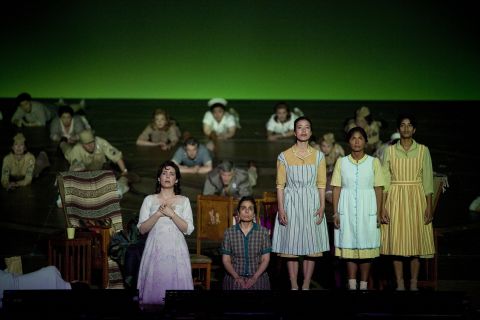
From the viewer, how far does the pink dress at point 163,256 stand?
232 inches

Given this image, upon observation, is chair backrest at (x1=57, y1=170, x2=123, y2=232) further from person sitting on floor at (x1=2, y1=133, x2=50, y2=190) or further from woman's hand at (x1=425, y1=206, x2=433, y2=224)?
person sitting on floor at (x1=2, y1=133, x2=50, y2=190)

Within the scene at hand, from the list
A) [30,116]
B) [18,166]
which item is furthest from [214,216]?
[30,116]

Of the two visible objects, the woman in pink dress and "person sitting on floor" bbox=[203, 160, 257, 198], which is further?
"person sitting on floor" bbox=[203, 160, 257, 198]

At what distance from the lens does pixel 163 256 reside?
590 centimetres

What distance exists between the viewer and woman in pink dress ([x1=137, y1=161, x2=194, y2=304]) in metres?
5.89

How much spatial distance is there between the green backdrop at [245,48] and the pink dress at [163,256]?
12.4 meters

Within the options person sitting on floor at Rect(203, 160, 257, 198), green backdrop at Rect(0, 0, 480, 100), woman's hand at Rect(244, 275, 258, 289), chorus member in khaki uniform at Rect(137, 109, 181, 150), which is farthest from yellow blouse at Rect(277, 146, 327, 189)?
green backdrop at Rect(0, 0, 480, 100)

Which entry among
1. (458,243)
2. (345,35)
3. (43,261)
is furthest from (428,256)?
(345,35)

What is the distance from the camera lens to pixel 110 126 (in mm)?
15438

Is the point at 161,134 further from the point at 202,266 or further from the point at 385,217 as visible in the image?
the point at 385,217

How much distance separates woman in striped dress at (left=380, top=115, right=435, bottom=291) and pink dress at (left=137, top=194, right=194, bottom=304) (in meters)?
1.39

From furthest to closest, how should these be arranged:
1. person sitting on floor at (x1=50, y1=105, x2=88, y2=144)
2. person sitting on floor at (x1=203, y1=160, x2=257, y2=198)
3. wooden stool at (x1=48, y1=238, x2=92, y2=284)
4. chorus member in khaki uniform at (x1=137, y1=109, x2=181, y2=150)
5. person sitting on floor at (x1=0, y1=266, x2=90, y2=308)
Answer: chorus member in khaki uniform at (x1=137, y1=109, x2=181, y2=150)
person sitting on floor at (x1=50, y1=105, x2=88, y2=144)
person sitting on floor at (x1=203, y1=160, x2=257, y2=198)
wooden stool at (x1=48, y1=238, x2=92, y2=284)
person sitting on floor at (x1=0, y1=266, x2=90, y2=308)

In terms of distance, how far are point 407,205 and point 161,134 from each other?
697 centimetres

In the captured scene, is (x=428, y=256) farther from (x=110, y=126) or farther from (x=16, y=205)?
(x=110, y=126)
